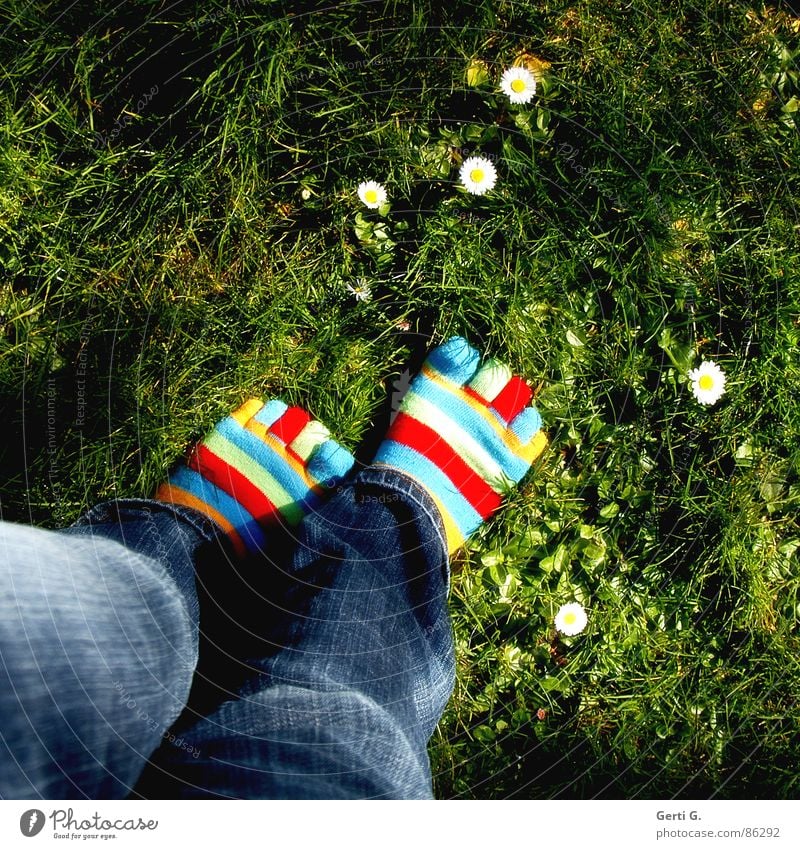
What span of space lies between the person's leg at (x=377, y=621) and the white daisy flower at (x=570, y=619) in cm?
20

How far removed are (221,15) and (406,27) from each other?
309mm

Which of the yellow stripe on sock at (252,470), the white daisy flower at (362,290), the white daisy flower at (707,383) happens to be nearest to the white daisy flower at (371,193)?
the white daisy flower at (362,290)

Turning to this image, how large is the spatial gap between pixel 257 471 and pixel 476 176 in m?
0.65

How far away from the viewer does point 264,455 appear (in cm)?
139

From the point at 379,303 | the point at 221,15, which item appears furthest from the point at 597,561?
the point at 221,15

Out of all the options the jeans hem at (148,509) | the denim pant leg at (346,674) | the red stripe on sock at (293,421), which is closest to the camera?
the denim pant leg at (346,674)

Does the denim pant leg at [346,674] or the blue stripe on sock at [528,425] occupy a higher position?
the blue stripe on sock at [528,425]

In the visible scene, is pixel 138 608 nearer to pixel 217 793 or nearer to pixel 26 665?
pixel 26 665

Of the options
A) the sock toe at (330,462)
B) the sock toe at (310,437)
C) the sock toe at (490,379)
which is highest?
the sock toe at (490,379)

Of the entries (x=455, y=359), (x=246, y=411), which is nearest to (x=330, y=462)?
(x=246, y=411)

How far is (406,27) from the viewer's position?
1.32 m

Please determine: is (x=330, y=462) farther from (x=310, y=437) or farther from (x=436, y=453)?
(x=436, y=453)

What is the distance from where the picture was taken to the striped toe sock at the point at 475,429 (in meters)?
1.37

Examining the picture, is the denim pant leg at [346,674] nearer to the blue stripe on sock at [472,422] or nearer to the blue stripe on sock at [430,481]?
the blue stripe on sock at [430,481]
